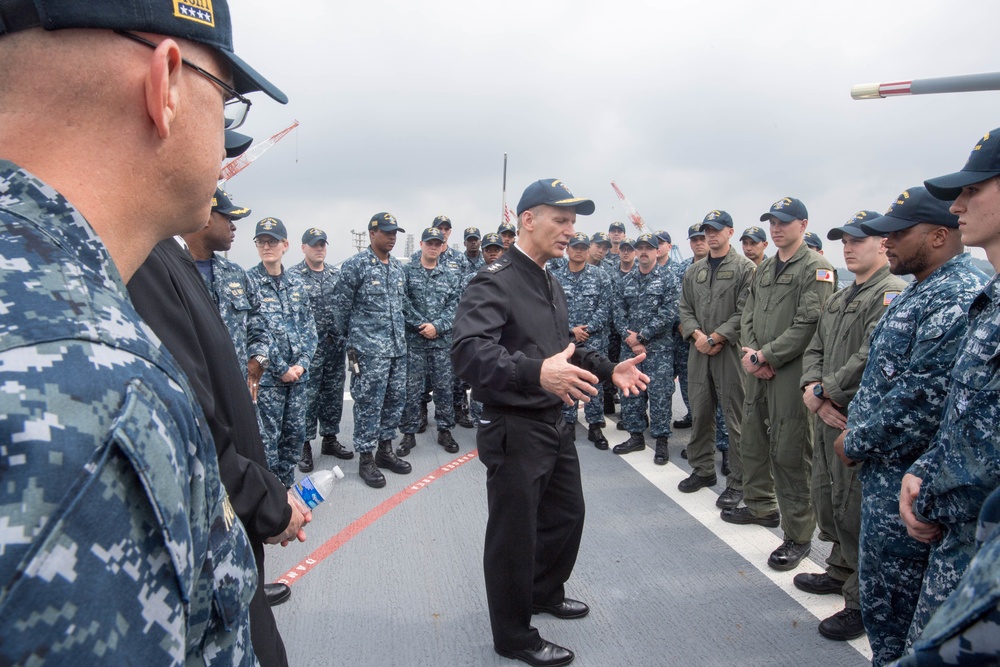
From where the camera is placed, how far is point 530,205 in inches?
114

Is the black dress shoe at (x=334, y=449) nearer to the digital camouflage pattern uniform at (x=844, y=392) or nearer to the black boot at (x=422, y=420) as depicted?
the black boot at (x=422, y=420)

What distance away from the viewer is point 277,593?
3195 mm

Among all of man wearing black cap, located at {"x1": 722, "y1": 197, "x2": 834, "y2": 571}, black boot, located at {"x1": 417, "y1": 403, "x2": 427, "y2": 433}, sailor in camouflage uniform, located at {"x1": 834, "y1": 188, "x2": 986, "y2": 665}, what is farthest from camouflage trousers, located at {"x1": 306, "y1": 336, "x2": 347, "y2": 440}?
sailor in camouflage uniform, located at {"x1": 834, "y1": 188, "x2": 986, "y2": 665}

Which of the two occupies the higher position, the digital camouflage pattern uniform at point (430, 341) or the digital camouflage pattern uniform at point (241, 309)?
the digital camouflage pattern uniform at point (241, 309)

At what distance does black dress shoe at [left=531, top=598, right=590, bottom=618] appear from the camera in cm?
305

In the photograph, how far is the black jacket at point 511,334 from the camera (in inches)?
97.0

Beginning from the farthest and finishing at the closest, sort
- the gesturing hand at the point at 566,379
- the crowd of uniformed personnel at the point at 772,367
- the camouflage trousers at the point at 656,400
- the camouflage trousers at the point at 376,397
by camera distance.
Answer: the camouflage trousers at the point at 656,400, the camouflage trousers at the point at 376,397, the gesturing hand at the point at 566,379, the crowd of uniformed personnel at the point at 772,367

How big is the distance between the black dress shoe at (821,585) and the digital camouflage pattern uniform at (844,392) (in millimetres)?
32

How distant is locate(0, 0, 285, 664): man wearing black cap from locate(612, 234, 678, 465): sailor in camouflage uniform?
529cm

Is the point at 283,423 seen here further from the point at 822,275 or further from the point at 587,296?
the point at 822,275

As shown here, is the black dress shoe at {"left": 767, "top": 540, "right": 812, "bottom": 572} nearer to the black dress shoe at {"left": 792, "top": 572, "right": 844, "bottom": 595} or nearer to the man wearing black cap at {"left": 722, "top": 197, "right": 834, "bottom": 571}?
the man wearing black cap at {"left": 722, "top": 197, "right": 834, "bottom": 571}

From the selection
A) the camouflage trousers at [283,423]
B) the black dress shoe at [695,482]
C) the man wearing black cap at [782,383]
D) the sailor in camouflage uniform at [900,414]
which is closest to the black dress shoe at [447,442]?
the camouflage trousers at [283,423]

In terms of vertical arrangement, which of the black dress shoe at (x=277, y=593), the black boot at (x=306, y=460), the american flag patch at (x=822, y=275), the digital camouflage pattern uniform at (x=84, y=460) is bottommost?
the black boot at (x=306, y=460)

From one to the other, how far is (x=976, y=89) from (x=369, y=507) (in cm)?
505
